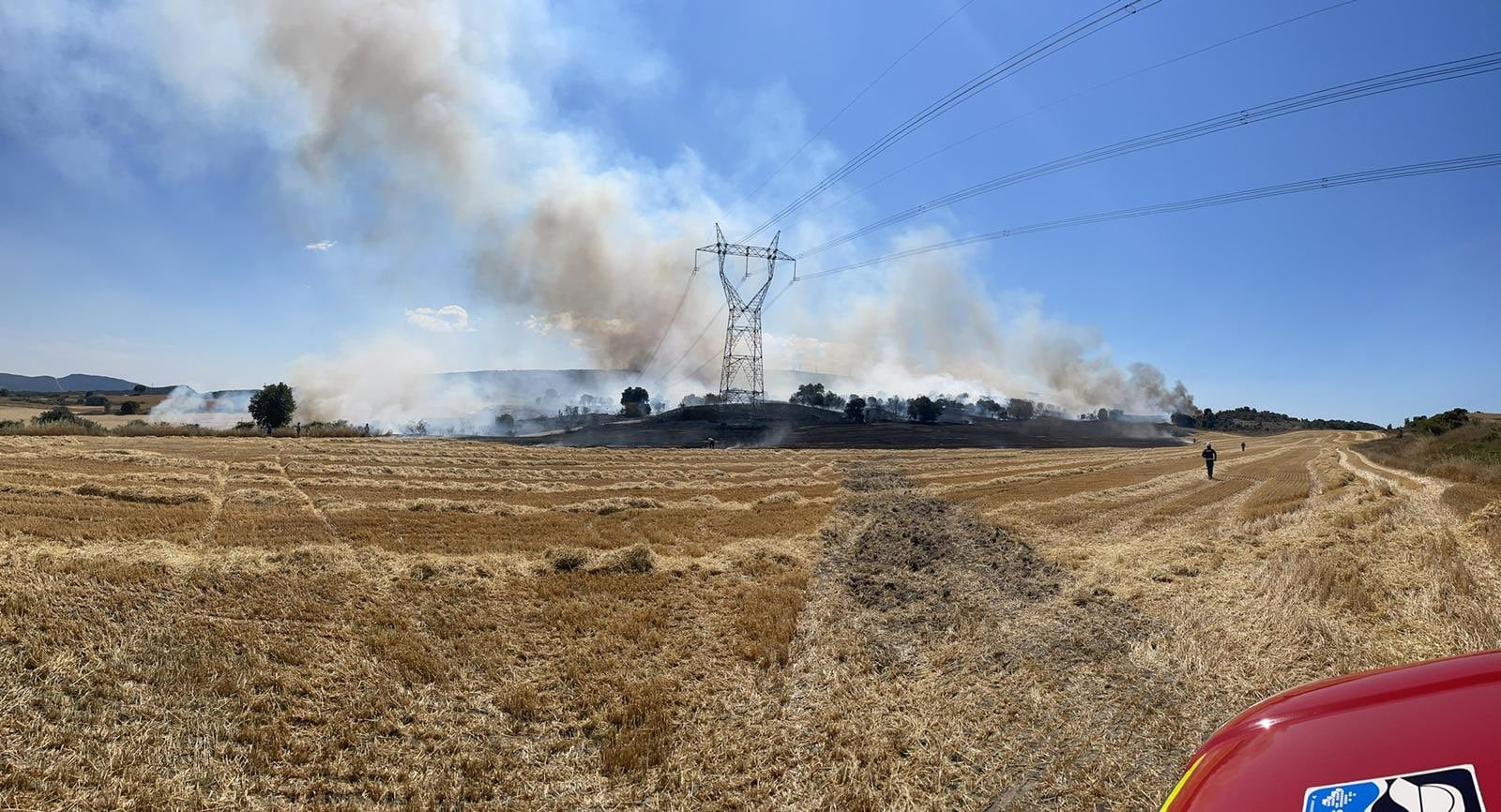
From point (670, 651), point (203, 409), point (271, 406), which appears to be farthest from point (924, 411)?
point (203, 409)

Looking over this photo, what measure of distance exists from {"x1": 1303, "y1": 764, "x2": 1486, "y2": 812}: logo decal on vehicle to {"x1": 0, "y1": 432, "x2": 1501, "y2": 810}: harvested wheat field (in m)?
4.39

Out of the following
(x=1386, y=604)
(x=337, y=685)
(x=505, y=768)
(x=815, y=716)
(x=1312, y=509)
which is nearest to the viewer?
(x=505, y=768)

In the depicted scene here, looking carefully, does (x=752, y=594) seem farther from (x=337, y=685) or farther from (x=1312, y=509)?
(x=1312, y=509)

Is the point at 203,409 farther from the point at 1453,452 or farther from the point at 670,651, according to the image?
the point at 1453,452

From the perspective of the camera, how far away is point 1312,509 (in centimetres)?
1983

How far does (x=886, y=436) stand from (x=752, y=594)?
83723 mm

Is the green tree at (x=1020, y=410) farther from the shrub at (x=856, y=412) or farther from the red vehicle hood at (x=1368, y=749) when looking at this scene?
the red vehicle hood at (x=1368, y=749)

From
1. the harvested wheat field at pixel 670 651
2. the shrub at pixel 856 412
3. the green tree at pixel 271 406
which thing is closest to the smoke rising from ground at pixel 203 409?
the green tree at pixel 271 406

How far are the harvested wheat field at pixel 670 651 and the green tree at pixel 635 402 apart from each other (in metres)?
122

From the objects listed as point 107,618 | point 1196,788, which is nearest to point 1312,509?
point 1196,788

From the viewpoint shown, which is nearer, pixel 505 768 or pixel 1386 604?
pixel 505 768

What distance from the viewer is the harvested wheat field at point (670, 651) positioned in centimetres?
622

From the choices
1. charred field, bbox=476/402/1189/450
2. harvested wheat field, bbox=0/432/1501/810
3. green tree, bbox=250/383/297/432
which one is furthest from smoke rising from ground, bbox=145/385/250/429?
harvested wheat field, bbox=0/432/1501/810

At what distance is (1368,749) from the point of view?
6.90ft
